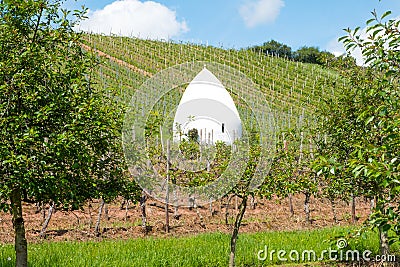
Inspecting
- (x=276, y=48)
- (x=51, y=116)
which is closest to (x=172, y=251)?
(x=51, y=116)

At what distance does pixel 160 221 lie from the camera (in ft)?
45.7

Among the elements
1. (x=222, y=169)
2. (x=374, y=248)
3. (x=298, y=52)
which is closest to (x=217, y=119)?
(x=222, y=169)

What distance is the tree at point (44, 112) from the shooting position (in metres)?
4.97

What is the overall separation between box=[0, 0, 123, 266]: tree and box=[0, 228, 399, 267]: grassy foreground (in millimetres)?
2046

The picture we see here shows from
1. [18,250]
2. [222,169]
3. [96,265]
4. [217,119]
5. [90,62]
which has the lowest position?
[96,265]

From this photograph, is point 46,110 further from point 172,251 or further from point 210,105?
point 172,251

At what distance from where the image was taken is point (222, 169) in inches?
304

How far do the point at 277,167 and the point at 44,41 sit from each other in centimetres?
463

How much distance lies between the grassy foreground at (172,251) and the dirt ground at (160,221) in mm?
1193

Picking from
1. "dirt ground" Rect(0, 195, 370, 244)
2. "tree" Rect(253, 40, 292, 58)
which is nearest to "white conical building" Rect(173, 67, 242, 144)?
"dirt ground" Rect(0, 195, 370, 244)

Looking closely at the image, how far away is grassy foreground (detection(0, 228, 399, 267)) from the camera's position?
781 cm

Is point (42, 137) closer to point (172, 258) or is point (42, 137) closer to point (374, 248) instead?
point (172, 258)

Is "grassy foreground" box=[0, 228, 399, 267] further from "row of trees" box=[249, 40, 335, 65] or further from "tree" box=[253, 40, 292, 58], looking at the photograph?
"tree" box=[253, 40, 292, 58]

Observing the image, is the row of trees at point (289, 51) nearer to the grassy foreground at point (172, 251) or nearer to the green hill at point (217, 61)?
the green hill at point (217, 61)
